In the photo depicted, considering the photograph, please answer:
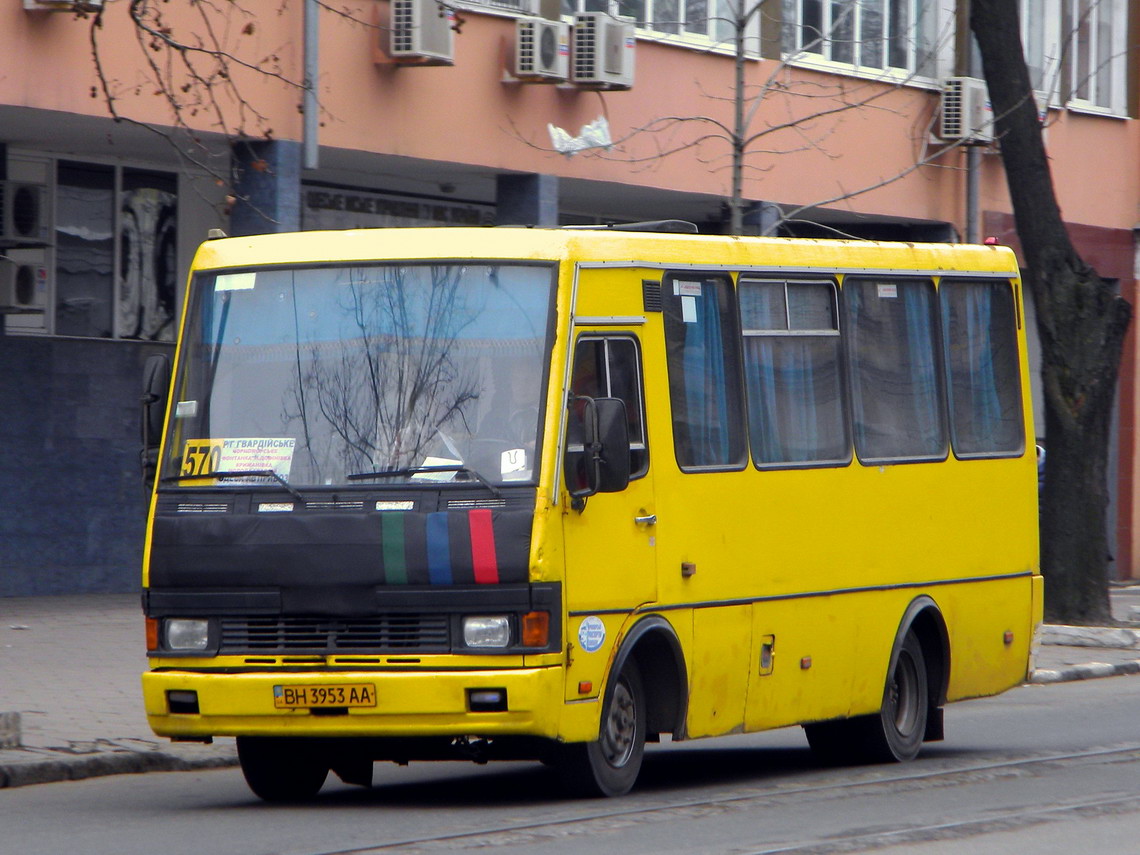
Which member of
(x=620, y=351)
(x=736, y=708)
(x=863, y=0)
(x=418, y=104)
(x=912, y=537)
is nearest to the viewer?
(x=620, y=351)

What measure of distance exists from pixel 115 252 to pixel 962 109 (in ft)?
35.1

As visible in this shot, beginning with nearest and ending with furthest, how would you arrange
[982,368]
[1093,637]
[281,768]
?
[281,768]
[982,368]
[1093,637]

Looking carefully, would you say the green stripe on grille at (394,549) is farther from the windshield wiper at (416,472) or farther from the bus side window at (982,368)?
the bus side window at (982,368)

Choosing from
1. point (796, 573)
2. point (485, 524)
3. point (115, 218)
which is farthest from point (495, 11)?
point (485, 524)

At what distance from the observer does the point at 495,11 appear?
20844 mm

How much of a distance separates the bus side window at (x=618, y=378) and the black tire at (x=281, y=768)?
6.64 ft

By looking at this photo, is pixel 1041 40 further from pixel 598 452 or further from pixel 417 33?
pixel 598 452

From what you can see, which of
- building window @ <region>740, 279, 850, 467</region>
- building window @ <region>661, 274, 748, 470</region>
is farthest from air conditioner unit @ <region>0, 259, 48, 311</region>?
building window @ <region>661, 274, 748, 470</region>

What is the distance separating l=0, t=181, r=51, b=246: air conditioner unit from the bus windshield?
10110 millimetres

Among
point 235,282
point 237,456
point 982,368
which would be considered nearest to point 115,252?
point 982,368

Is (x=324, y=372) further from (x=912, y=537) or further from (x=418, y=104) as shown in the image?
(x=418, y=104)

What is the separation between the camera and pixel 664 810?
30.8 feet

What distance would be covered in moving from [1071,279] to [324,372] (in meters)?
12.7

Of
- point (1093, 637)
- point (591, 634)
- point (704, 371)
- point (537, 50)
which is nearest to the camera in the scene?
point (591, 634)
